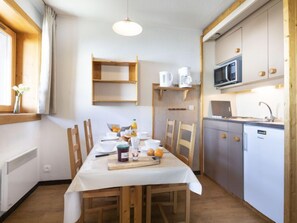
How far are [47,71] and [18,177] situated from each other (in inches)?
53.8

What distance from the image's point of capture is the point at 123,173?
1.17 m

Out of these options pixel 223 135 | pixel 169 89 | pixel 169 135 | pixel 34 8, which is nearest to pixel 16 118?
pixel 34 8

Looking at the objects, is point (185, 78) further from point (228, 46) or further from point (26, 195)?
point (26, 195)

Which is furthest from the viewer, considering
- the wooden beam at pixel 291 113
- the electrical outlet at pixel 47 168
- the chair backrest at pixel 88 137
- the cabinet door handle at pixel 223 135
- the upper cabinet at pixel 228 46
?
the electrical outlet at pixel 47 168

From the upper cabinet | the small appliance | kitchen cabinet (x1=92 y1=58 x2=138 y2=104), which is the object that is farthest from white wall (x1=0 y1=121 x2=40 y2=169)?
the upper cabinet

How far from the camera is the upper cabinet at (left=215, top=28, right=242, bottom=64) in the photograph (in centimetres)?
263

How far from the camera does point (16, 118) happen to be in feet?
6.71

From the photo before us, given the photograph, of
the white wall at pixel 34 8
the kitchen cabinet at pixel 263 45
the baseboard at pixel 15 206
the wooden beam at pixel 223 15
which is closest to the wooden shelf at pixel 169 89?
the kitchen cabinet at pixel 263 45

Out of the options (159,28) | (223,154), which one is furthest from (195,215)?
(159,28)

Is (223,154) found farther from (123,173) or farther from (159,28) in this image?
(159,28)

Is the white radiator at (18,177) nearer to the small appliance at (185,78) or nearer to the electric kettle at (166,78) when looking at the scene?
the electric kettle at (166,78)

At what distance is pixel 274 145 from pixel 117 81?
210 cm

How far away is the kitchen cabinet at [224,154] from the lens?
2.23m

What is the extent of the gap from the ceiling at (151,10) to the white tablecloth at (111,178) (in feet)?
7.00
